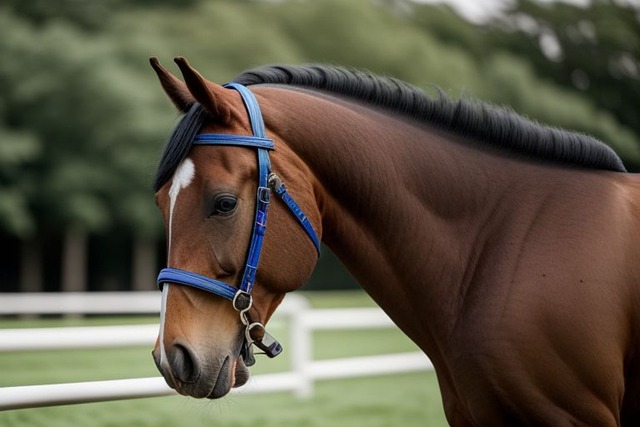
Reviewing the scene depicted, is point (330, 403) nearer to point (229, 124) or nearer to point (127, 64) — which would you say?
point (229, 124)

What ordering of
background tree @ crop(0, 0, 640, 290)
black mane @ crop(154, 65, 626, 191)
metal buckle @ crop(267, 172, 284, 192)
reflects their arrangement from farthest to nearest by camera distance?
background tree @ crop(0, 0, 640, 290), black mane @ crop(154, 65, 626, 191), metal buckle @ crop(267, 172, 284, 192)

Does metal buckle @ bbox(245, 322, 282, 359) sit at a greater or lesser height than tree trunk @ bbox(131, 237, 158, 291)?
greater

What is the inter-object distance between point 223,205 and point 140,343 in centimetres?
425

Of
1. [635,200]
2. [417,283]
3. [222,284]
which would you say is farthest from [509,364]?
[222,284]

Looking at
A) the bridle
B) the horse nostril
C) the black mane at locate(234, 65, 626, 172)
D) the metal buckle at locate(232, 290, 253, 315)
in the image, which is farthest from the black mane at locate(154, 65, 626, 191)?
the horse nostril

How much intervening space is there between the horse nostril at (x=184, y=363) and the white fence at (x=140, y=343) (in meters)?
1.89

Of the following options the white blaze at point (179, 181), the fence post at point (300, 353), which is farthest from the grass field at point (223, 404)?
the white blaze at point (179, 181)

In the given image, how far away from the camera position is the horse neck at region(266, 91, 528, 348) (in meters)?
3.32

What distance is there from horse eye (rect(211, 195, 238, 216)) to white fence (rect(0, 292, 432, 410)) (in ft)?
6.77

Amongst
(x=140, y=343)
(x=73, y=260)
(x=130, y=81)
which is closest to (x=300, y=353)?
(x=140, y=343)

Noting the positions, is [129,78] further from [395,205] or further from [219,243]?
[219,243]

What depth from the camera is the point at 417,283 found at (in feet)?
11.0

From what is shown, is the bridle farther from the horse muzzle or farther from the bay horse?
the horse muzzle

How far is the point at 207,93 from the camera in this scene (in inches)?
119
